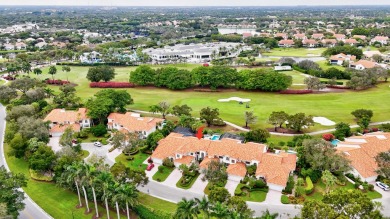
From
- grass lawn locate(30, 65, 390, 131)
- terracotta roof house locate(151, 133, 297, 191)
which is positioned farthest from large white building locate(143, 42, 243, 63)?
terracotta roof house locate(151, 133, 297, 191)

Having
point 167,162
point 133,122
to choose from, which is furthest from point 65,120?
point 167,162

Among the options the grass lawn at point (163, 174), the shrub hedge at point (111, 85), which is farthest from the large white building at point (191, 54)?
the grass lawn at point (163, 174)

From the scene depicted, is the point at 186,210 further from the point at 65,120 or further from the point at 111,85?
the point at 111,85

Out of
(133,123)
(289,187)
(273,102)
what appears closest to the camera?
(289,187)

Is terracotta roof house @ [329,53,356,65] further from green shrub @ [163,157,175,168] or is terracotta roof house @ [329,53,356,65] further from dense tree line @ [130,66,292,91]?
green shrub @ [163,157,175,168]

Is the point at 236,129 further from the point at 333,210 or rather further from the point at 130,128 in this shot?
the point at 333,210

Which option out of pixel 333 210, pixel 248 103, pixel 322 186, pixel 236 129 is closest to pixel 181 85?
pixel 248 103

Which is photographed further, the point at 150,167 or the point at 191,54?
the point at 191,54
